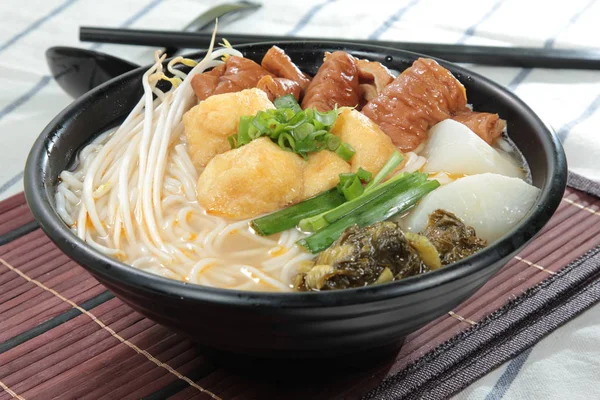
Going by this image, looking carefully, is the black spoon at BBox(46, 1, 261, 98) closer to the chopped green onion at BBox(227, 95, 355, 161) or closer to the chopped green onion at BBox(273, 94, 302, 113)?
the chopped green onion at BBox(273, 94, 302, 113)

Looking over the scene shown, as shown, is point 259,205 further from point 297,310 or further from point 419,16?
point 419,16

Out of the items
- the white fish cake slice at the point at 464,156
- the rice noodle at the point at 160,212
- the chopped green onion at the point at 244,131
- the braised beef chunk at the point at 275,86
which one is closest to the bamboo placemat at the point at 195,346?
the rice noodle at the point at 160,212

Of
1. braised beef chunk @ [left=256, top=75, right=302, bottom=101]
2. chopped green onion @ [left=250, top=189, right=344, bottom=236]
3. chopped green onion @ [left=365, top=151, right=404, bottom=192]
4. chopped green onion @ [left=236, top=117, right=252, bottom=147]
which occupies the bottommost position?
chopped green onion @ [left=250, top=189, right=344, bottom=236]

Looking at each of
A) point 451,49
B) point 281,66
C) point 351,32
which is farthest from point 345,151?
point 351,32

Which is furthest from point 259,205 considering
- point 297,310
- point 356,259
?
point 297,310

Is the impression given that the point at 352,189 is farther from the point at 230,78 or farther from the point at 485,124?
the point at 230,78

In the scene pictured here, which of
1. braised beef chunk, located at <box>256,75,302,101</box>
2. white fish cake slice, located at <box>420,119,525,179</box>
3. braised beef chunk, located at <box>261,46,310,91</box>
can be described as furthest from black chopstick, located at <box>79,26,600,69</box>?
white fish cake slice, located at <box>420,119,525,179</box>

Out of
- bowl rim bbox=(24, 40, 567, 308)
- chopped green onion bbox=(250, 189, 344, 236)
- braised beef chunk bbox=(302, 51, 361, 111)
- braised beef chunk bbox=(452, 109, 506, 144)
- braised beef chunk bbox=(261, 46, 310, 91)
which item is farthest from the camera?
braised beef chunk bbox=(261, 46, 310, 91)
